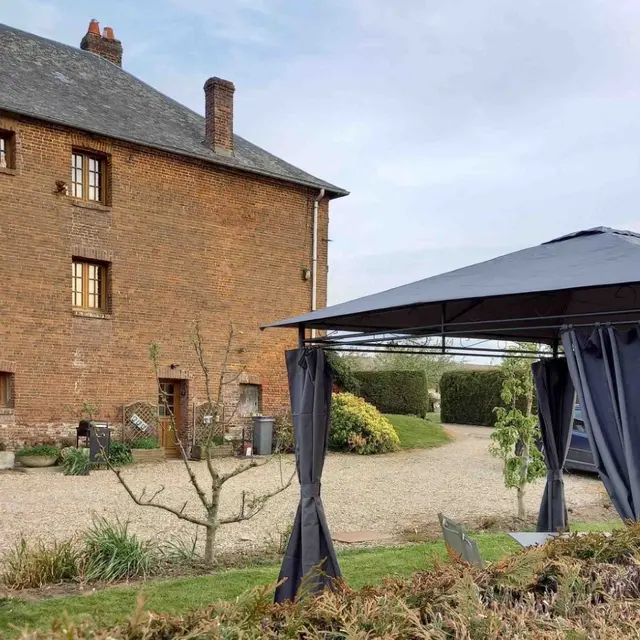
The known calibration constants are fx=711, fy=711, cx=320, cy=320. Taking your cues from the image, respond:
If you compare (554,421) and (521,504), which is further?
(521,504)

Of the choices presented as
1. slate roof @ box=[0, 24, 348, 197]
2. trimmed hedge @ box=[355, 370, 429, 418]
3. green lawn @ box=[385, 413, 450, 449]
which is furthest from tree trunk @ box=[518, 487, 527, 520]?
trimmed hedge @ box=[355, 370, 429, 418]

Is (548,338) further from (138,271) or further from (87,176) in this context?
(87,176)

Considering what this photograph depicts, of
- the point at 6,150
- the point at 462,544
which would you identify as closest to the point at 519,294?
the point at 462,544

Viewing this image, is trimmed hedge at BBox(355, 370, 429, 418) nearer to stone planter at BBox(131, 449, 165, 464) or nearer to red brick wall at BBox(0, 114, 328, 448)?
red brick wall at BBox(0, 114, 328, 448)

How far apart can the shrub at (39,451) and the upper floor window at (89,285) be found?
3008 mm

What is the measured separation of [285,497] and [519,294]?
756 centimetres

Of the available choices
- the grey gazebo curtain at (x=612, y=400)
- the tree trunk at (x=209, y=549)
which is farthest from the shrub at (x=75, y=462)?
the grey gazebo curtain at (x=612, y=400)

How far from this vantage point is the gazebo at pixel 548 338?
14.2ft

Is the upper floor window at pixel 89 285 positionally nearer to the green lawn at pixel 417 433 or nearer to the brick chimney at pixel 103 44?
the brick chimney at pixel 103 44

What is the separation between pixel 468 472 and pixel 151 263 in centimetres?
822

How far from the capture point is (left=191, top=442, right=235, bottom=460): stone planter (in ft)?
52.1

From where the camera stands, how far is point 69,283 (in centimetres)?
1495

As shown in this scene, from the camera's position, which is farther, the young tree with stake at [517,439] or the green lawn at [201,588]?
the young tree with stake at [517,439]

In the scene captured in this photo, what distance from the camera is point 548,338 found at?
7449 millimetres
